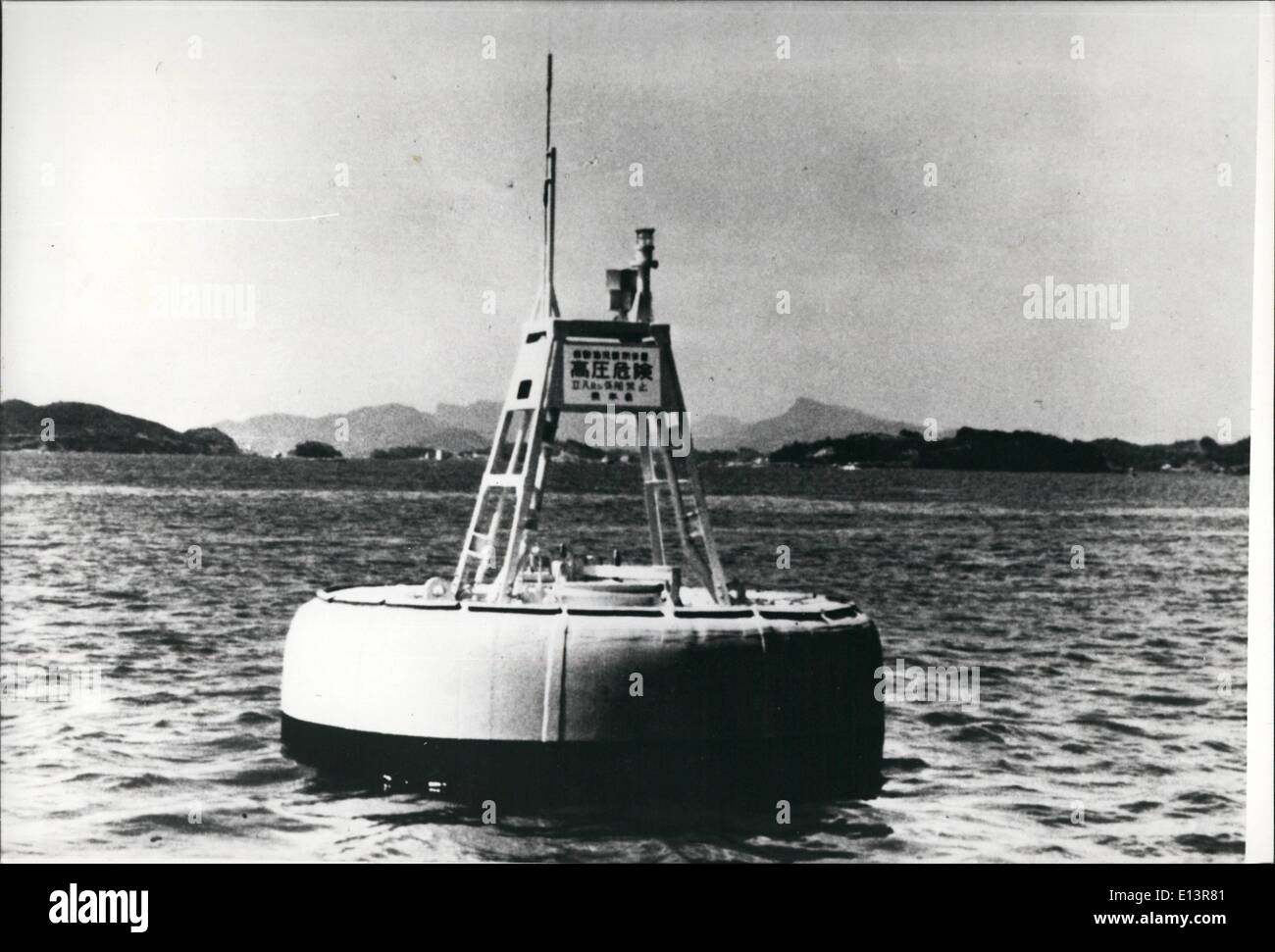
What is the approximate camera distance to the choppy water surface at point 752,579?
20844 millimetres

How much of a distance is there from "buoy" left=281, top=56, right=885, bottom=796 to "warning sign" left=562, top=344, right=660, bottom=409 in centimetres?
3

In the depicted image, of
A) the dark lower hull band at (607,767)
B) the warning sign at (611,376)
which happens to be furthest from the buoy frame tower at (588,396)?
the dark lower hull band at (607,767)

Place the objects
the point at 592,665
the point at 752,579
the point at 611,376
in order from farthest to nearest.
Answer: the point at 752,579 < the point at 611,376 < the point at 592,665

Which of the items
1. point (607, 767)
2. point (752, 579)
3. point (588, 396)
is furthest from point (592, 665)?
point (752, 579)

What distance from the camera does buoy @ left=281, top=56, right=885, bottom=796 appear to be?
20.3m

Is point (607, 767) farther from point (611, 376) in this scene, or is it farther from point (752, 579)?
point (752, 579)

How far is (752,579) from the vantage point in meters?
59.1

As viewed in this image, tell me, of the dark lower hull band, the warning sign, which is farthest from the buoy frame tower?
the dark lower hull band

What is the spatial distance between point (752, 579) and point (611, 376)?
37.2 metres

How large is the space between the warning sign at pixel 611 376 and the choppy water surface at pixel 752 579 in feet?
20.0

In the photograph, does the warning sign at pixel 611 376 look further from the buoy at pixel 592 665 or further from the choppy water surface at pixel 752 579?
the choppy water surface at pixel 752 579

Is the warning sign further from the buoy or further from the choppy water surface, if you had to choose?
the choppy water surface

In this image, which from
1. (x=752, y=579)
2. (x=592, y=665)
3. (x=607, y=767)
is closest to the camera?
(x=592, y=665)

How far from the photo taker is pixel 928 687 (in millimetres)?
38188
